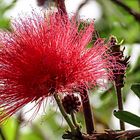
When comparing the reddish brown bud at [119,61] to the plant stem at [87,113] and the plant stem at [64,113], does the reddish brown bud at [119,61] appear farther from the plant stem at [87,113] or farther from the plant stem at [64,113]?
the plant stem at [64,113]

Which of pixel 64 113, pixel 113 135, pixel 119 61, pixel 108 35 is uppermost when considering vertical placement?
pixel 108 35

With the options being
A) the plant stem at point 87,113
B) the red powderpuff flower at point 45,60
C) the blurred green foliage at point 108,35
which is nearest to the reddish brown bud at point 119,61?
the red powderpuff flower at point 45,60

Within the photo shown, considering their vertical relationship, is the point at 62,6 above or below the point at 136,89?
above

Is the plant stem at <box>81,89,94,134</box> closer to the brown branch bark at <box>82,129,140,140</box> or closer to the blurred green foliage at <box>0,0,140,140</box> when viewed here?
the brown branch bark at <box>82,129,140,140</box>

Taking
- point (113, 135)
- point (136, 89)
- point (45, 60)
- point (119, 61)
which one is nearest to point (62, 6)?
point (45, 60)

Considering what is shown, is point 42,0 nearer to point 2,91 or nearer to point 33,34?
point 33,34

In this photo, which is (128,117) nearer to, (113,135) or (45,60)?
(113,135)
